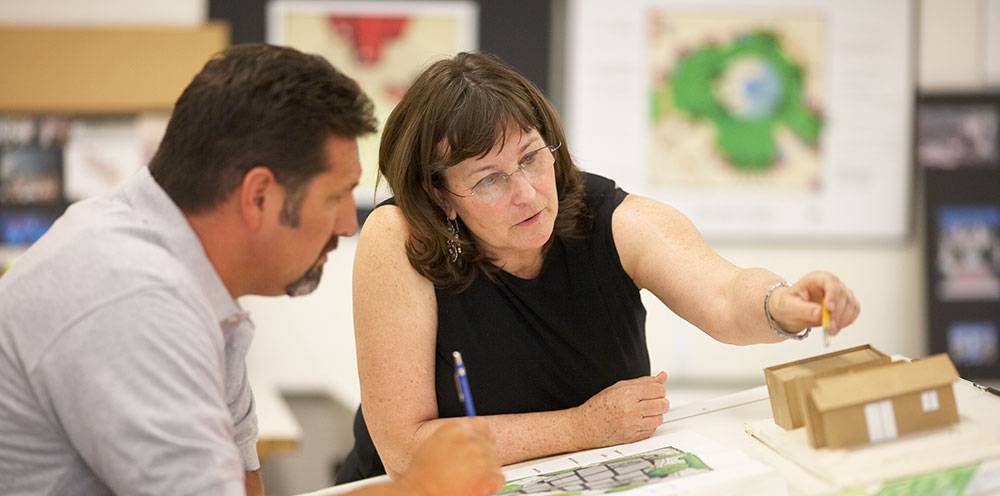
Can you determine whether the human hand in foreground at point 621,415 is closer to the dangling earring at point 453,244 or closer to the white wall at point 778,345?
the dangling earring at point 453,244

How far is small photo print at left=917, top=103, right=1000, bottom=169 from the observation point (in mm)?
4094

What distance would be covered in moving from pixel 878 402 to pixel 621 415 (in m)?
0.46

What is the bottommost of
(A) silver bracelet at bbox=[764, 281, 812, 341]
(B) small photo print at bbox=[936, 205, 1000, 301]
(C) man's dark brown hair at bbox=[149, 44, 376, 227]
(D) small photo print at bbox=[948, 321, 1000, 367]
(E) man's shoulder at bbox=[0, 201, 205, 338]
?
(D) small photo print at bbox=[948, 321, 1000, 367]

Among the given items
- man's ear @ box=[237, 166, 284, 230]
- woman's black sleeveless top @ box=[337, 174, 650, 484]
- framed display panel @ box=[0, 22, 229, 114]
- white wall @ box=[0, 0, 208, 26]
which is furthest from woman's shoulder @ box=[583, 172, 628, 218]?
white wall @ box=[0, 0, 208, 26]

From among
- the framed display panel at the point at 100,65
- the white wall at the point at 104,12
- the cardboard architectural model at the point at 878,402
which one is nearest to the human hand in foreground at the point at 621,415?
the cardboard architectural model at the point at 878,402

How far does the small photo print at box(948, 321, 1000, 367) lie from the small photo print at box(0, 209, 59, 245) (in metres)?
3.43

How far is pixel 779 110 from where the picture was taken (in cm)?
411

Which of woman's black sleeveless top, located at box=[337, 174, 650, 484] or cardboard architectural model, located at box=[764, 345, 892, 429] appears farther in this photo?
woman's black sleeveless top, located at box=[337, 174, 650, 484]

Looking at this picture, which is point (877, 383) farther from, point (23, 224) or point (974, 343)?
point (23, 224)

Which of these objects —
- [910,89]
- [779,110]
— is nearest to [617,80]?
[779,110]

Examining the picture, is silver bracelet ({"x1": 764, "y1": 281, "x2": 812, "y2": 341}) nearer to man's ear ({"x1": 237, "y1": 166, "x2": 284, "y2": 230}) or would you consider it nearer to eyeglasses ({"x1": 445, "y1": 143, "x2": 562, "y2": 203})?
eyeglasses ({"x1": 445, "y1": 143, "x2": 562, "y2": 203})

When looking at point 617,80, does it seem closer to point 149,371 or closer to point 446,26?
point 446,26

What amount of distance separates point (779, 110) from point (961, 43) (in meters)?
0.75

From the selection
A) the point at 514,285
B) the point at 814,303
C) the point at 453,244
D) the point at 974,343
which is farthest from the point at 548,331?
the point at 974,343
